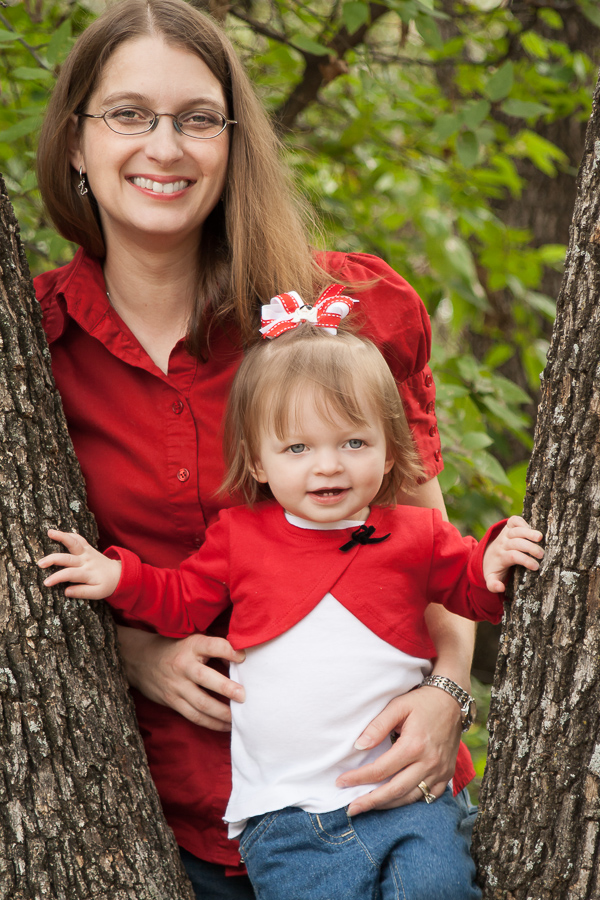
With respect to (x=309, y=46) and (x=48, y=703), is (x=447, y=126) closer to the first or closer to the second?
(x=309, y=46)

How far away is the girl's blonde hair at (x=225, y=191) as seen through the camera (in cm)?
193

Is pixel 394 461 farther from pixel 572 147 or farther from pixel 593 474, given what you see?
pixel 572 147

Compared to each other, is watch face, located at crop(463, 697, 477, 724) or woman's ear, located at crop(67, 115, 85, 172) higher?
woman's ear, located at crop(67, 115, 85, 172)

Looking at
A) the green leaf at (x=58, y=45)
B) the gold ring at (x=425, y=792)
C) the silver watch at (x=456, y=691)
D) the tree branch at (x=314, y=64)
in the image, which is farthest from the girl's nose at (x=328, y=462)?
the tree branch at (x=314, y=64)

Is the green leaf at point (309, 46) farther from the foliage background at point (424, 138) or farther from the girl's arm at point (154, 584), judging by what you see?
the girl's arm at point (154, 584)

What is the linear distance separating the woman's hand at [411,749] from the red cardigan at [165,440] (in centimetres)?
21

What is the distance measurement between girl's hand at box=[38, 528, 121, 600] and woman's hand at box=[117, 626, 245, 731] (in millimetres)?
287

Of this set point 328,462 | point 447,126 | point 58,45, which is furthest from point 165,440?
point 447,126

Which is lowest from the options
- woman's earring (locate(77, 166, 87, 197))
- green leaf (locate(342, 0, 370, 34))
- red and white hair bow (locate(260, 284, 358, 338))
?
red and white hair bow (locate(260, 284, 358, 338))

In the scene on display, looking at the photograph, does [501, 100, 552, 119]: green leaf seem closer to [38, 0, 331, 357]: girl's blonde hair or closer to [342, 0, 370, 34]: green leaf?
[342, 0, 370, 34]: green leaf

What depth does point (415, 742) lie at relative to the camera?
66.1 inches

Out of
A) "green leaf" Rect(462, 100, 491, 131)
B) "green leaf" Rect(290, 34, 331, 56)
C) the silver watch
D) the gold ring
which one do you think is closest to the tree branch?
"green leaf" Rect(290, 34, 331, 56)

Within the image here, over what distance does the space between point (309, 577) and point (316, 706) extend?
0.81ft

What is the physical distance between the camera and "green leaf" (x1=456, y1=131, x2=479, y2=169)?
295cm
